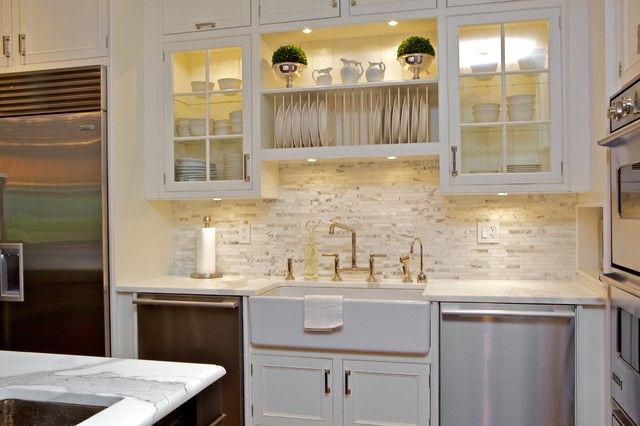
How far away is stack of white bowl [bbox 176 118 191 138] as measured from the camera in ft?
9.34

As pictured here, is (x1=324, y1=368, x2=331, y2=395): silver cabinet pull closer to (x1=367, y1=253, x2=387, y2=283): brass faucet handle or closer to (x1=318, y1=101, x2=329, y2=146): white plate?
(x1=367, y1=253, x2=387, y2=283): brass faucet handle

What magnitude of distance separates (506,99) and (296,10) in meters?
1.12

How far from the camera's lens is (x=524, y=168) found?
243cm

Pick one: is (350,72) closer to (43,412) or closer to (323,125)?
(323,125)

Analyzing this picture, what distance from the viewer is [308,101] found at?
9.07 feet

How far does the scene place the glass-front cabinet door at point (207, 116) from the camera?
2.75 m

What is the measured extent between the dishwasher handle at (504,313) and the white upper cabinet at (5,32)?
2517 millimetres

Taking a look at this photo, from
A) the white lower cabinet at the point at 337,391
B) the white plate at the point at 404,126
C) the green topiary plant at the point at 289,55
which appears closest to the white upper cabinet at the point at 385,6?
the green topiary plant at the point at 289,55

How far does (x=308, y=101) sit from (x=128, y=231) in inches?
45.1

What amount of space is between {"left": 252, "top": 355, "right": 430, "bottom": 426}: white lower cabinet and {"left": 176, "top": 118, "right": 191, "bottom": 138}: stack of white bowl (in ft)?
4.11

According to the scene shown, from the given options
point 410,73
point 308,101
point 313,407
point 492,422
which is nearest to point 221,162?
point 308,101

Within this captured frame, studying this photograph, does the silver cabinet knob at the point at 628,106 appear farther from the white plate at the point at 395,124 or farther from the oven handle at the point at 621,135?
the white plate at the point at 395,124

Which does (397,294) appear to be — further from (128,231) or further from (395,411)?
(128,231)

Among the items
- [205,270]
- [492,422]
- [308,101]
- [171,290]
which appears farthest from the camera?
[205,270]
